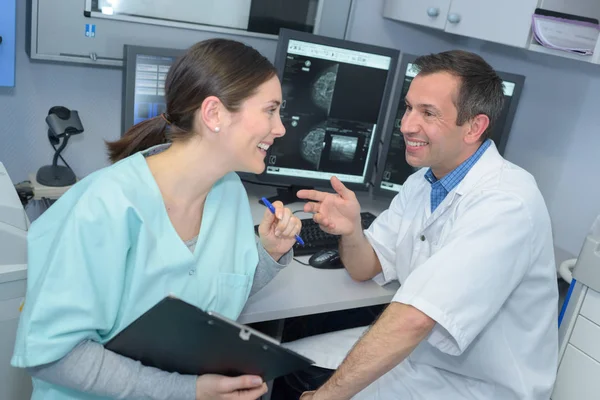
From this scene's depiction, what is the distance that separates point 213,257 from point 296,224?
0.21 meters

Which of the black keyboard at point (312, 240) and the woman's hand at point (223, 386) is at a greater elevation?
the black keyboard at point (312, 240)

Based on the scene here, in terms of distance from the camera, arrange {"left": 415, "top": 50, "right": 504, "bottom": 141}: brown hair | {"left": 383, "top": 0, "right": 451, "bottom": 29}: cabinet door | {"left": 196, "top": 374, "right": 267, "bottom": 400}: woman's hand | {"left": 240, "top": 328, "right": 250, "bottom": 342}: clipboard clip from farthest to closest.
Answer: {"left": 383, "top": 0, "right": 451, "bottom": 29}: cabinet door
{"left": 415, "top": 50, "right": 504, "bottom": 141}: brown hair
{"left": 196, "top": 374, "right": 267, "bottom": 400}: woman's hand
{"left": 240, "top": 328, "right": 250, "bottom": 342}: clipboard clip

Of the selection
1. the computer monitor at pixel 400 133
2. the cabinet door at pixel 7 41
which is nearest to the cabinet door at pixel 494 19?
the computer monitor at pixel 400 133

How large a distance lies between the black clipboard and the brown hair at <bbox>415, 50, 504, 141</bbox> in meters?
0.74

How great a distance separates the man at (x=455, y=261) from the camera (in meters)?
1.21

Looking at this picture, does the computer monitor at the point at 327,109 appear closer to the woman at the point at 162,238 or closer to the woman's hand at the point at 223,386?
the woman at the point at 162,238

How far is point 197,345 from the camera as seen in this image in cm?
105

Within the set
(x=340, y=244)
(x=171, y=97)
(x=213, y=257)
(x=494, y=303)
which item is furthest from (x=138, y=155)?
(x=494, y=303)

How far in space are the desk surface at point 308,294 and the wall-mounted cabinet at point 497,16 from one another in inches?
30.3

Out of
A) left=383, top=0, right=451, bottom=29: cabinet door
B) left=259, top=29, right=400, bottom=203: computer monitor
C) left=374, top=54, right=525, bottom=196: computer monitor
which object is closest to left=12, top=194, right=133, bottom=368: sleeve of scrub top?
left=259, top=29, right=400, bottom=203: computer monitor

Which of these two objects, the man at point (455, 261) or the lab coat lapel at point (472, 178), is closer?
the man at point (455, 261)

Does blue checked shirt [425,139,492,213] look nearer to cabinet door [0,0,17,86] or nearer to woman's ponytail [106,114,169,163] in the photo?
woman's ponytail [106,114,169,163]

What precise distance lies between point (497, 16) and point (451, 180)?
568 millimetres

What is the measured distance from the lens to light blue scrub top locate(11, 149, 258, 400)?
1007 mm
